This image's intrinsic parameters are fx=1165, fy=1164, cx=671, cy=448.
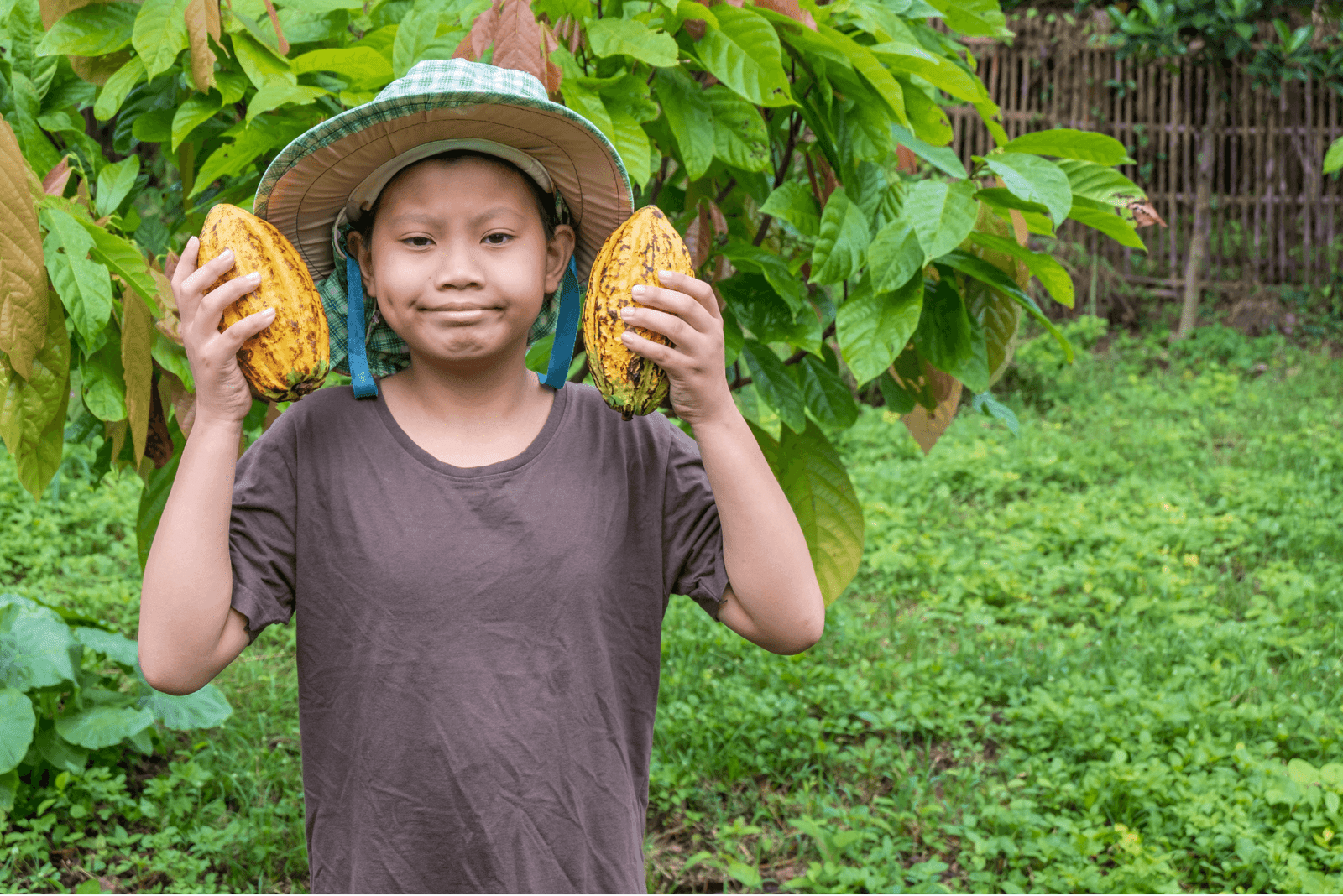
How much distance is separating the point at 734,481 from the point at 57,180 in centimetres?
106

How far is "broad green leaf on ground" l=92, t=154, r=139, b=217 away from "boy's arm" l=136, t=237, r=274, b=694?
63 cm

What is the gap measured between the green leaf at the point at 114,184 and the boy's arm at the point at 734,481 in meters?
0.93

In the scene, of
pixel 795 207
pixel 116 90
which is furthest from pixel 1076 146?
pixel 116 90

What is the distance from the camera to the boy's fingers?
1135 mm

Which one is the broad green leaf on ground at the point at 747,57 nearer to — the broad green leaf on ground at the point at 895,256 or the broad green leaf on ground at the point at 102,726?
the broad green leaf on ground at the point at 895,256

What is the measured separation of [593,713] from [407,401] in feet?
1.35

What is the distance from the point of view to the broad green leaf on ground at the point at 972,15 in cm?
195

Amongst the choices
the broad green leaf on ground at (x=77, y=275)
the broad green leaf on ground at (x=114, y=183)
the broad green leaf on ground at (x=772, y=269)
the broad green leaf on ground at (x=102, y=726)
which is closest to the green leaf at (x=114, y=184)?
the broad green leaf on ground at (x=114, y=183)

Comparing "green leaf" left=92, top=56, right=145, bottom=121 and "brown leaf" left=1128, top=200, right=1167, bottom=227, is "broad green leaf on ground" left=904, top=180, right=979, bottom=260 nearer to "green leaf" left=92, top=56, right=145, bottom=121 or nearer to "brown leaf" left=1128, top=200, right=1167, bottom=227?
"brown leaf" left=1128, top=200, right=1167, bottom=227

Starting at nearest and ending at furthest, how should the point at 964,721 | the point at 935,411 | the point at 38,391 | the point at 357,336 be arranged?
the point at 357,336
the point at 38,391
the point at 935,411
the point at 964,721

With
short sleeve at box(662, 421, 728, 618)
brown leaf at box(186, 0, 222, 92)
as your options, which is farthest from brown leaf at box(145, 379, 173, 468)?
short sleeve at box(662, 421, 728, 618)

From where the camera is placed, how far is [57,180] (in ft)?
5.22

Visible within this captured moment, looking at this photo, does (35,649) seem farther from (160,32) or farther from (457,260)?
(457,260)

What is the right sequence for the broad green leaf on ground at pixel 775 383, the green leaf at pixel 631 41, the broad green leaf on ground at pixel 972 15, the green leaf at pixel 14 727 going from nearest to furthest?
the green leaf at pixel 631 41 → the broad green leaf on ground at pixel 775 383 → the broad green leaf on ground at pixel 972 15 → the green leaf at pixel 14 727
